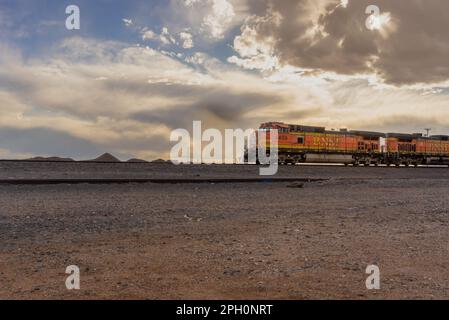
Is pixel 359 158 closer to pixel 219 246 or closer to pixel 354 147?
pixel 354 147

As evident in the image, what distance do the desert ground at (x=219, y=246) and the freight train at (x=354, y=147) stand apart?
1059 inches

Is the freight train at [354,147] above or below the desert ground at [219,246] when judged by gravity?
above

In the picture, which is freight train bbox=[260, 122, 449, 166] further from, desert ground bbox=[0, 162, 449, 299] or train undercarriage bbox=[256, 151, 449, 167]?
desert ground bbox=[0, 162, 449, 299]

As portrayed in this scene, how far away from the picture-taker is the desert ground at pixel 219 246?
238 inches

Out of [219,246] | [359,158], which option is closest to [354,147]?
[359,158]

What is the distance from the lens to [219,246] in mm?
8680

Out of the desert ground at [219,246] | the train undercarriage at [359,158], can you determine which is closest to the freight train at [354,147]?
the train undercarriage at [359,158]

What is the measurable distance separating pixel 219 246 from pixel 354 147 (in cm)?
4608

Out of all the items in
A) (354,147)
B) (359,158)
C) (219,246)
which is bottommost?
(219,246)

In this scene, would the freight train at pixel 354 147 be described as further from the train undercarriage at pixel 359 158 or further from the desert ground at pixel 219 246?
the desert ground at pixel 219 246

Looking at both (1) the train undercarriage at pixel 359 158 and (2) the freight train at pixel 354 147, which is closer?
(2) the freight train at pixel 354 147

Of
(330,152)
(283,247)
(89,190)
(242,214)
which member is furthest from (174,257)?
(330,152)

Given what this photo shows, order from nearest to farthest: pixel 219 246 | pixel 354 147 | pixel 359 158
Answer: pixel 219 246 → pixel 354 147 → pixel 359 158
